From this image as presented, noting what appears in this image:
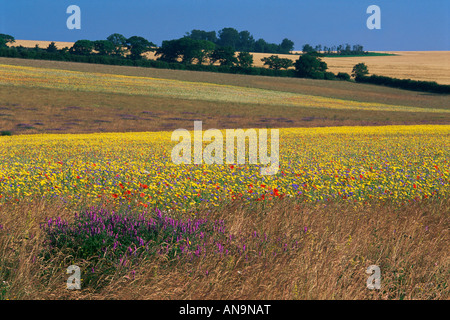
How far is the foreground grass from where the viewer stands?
426 centimetres

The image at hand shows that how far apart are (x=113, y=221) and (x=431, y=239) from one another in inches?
170

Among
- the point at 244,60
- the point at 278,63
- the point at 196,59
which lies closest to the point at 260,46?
the point at 278,63

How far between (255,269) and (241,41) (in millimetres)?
165709

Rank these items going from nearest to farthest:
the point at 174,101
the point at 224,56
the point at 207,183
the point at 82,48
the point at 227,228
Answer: the point at 227,228, the point at 207,183, the point at 174,101, the point at 224,56, the point at 82,48

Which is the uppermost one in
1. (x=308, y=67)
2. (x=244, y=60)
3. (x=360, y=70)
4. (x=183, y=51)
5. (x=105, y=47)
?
(x=105, y=47)

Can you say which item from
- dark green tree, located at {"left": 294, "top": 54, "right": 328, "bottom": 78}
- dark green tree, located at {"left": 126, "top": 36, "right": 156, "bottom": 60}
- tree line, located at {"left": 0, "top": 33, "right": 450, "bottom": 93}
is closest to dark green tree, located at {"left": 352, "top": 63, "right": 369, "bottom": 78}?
tree line, located at {"left": 0, "top": 33, "right": 450, "bottom": 93}

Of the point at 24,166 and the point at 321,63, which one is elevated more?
the point at 321,63

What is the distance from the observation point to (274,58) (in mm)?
115312

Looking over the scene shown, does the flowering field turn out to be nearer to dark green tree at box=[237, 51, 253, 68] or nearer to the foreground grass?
the foreground grass

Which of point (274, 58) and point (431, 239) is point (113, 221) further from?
point (274, 58)

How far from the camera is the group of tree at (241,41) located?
157300mm

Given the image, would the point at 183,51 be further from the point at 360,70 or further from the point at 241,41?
the point at 241,41

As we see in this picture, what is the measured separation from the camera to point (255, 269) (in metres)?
4.65
